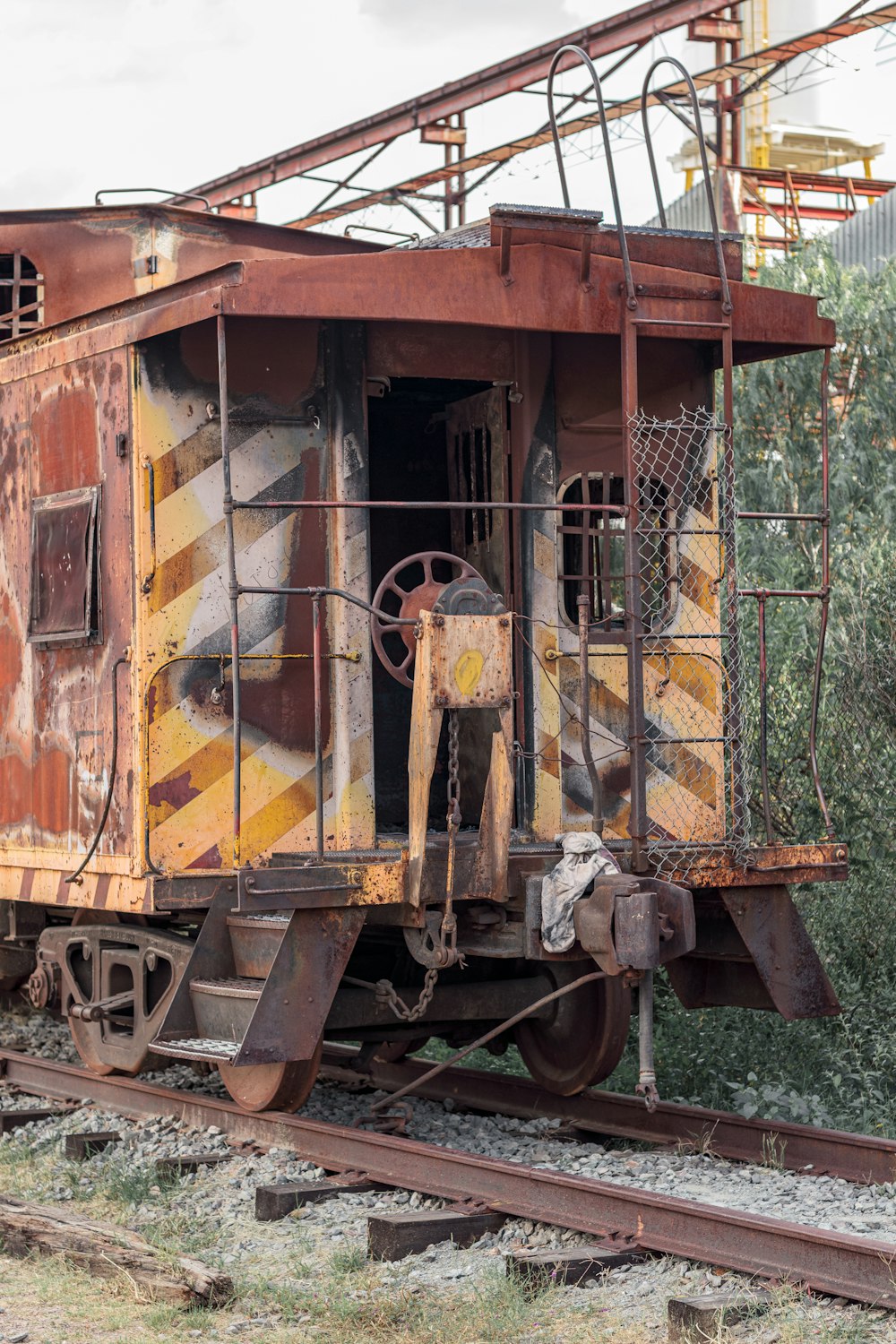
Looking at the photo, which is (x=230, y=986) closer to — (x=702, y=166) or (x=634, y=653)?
(x=634, y=653)

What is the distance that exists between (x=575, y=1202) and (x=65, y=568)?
12.3 ft

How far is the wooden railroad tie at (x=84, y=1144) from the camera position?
23.1ft

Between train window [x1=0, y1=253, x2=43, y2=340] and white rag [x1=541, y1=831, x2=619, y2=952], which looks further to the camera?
train window [x1=0, y1=253, x2=43, y2=340]

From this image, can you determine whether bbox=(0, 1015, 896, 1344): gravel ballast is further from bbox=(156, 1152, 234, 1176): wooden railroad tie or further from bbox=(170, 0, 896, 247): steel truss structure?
bbox=(170, 0, 896, 247): steel truss structure

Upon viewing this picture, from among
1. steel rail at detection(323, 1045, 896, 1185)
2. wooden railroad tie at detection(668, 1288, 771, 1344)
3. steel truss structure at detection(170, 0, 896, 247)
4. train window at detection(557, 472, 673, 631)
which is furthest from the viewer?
steel truss structure at detection(170, 0, 896, 247)

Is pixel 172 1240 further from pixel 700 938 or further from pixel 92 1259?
pixel 700 938

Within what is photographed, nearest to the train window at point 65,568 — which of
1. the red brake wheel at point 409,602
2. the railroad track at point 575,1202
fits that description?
the red brake wheel at point 409,602

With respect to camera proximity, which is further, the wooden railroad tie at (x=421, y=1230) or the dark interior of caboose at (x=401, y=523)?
the dark interior of caboose at (x=401, y=523)

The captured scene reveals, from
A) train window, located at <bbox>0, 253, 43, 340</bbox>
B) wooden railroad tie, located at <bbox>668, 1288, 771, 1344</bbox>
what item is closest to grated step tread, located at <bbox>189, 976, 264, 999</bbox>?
wooden railroad tie, located at <bbox>668, 1288, 771, 1344</bbox>

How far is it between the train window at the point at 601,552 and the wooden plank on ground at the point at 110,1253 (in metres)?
3.48

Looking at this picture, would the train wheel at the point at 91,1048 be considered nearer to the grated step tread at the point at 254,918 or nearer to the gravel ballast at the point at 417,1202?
the gravel ballast at the point at 417,1202

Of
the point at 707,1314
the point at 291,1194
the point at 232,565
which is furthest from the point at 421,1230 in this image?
the point at 232,565

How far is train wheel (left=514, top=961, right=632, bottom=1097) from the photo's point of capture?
7777 mm

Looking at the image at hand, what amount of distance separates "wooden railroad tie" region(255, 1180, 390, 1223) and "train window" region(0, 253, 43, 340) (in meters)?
5.11
